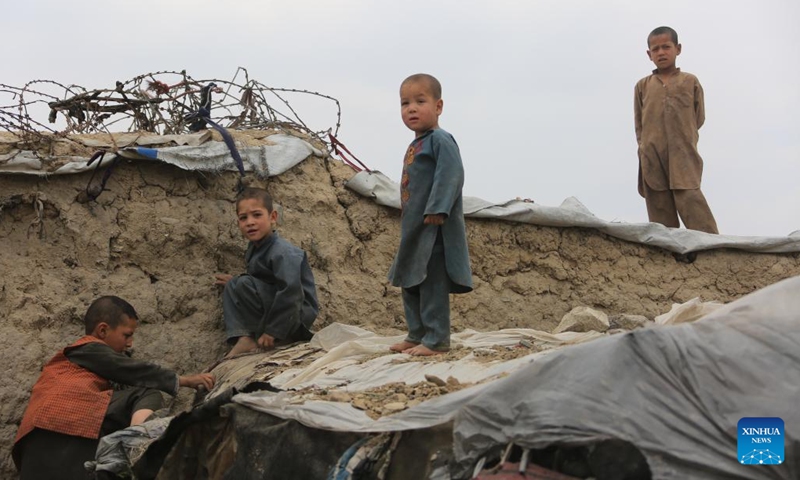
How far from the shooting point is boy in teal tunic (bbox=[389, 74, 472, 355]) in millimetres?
4961

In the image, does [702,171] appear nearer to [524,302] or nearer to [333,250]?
[524,302]

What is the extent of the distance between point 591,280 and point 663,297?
51 cm

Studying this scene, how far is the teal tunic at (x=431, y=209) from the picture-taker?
4.96 m

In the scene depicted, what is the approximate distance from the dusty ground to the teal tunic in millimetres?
1411

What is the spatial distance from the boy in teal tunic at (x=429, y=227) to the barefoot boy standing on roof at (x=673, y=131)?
3.31 metres

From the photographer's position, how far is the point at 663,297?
722 cm

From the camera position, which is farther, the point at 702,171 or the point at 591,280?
the point at 702,171

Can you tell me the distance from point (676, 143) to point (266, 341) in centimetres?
366

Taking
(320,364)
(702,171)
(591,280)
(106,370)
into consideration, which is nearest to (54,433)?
(106,370)

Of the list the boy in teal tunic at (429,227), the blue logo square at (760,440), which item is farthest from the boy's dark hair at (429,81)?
the blue logo square at (760,440)

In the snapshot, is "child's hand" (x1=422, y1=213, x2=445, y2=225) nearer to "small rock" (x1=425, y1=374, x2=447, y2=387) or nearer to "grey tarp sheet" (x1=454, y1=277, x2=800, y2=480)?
"small rock" (x1=425, y1=374, x2=447, y2=387)

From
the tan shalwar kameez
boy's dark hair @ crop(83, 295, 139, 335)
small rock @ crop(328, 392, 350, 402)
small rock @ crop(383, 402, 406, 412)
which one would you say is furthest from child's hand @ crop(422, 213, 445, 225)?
the tan shalwar kameez

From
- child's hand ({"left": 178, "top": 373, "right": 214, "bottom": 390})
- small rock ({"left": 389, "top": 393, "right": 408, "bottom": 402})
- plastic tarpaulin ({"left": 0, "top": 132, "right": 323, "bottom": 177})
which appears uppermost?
plastic tarpaulin ({"left": 0, "top": 132, "right": 323, "bottom": 177})

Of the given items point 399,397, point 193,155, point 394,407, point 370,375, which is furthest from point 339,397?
point 193,155
